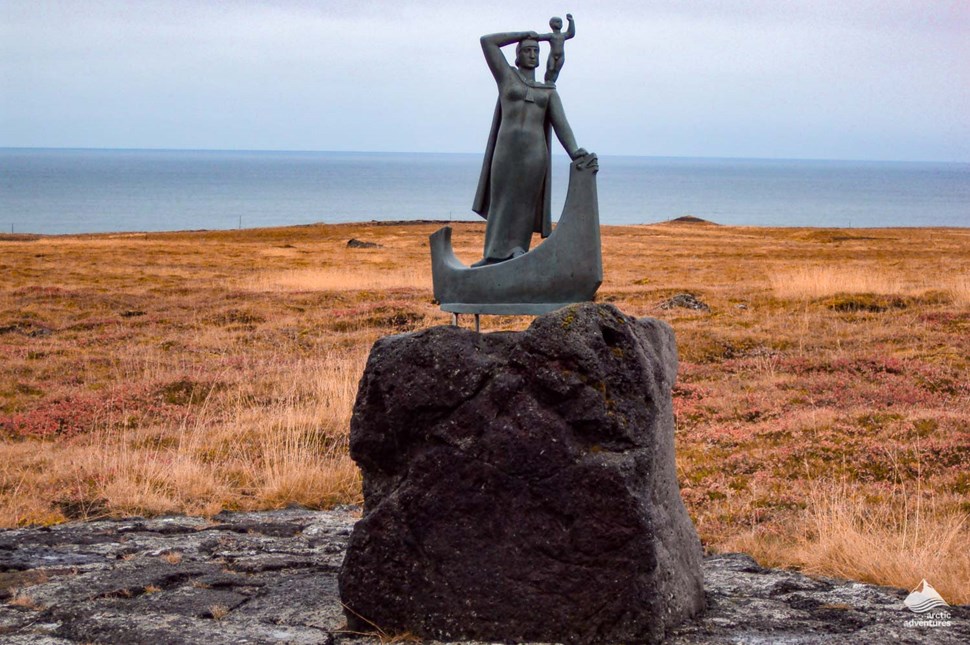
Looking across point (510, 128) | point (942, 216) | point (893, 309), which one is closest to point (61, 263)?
point (893, 309)

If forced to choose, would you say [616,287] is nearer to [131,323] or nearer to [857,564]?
[131,323]

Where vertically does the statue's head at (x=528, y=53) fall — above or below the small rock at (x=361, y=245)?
above

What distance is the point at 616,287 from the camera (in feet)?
87.3

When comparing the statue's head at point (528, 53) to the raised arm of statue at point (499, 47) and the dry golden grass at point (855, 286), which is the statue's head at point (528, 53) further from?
the dry golden grass at point (855, 286)

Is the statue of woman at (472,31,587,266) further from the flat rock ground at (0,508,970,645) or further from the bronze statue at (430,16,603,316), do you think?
the flat rock ground at (0,508,970,645)

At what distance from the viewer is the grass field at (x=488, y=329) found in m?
9.22

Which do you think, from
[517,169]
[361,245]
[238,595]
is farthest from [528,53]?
[361,245]

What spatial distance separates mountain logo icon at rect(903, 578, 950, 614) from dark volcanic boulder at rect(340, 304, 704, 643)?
4.77ft

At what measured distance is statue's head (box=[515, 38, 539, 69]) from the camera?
7.31 m

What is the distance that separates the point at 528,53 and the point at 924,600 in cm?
449

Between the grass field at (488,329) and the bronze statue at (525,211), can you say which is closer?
the bronze statue at (525,211)

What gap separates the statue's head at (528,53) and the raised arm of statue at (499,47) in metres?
0.04

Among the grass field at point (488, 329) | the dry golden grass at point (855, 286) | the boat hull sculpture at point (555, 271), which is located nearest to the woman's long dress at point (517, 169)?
the boat hull sculpture at point (555, 271)

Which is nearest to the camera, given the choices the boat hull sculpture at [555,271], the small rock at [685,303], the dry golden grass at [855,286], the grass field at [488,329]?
the boat hull sculpture at [555,271]
